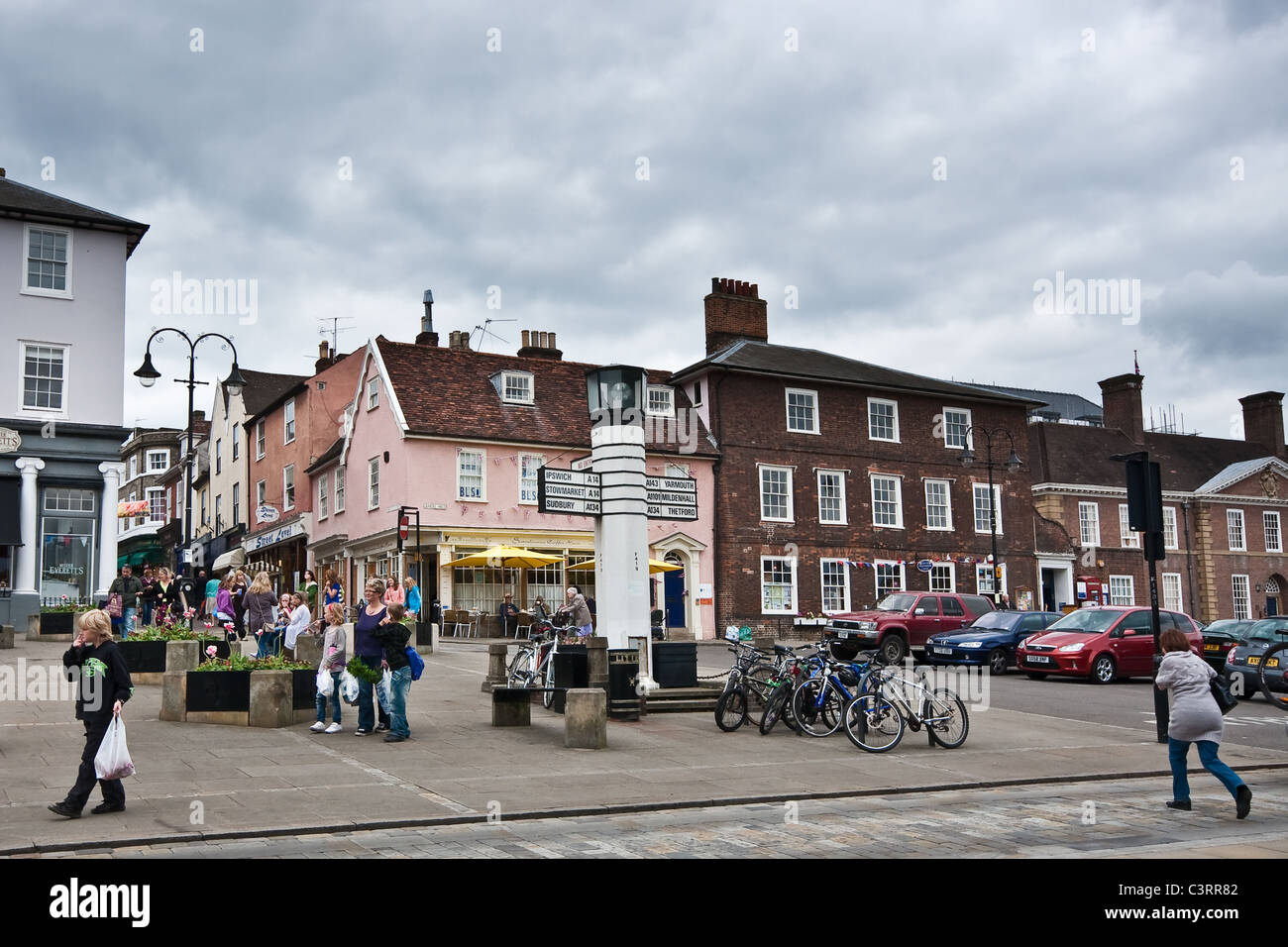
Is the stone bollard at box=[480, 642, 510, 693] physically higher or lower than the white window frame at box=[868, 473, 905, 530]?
lower

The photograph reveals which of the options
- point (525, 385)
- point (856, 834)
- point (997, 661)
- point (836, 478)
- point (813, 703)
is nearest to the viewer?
point (856, 834)

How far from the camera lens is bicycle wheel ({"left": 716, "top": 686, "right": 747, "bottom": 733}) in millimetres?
15180

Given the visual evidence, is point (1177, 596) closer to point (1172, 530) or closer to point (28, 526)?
point (1172, 530)

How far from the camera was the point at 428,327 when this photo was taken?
46.2 metres

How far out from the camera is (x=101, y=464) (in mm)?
30750

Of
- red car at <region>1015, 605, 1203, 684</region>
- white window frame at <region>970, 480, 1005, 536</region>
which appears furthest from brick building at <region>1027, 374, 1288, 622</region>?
red car at <region>1015, 605, 1203, 684</region>

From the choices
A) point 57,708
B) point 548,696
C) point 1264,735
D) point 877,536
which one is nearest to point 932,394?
point 877,536

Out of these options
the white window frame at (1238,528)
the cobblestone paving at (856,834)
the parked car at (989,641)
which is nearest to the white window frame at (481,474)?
the parked car at (989,641)

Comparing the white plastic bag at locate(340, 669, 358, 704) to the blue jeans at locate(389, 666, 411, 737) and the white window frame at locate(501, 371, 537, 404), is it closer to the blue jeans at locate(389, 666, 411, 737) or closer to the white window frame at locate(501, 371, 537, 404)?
the blue jeans at locate(389, 666, 411, 737)

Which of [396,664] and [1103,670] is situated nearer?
[396,664]

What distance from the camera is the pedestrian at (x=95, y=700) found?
929 centimetres

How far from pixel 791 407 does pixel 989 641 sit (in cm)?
1617

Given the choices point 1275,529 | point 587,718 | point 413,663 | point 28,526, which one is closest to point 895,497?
point 28,526
